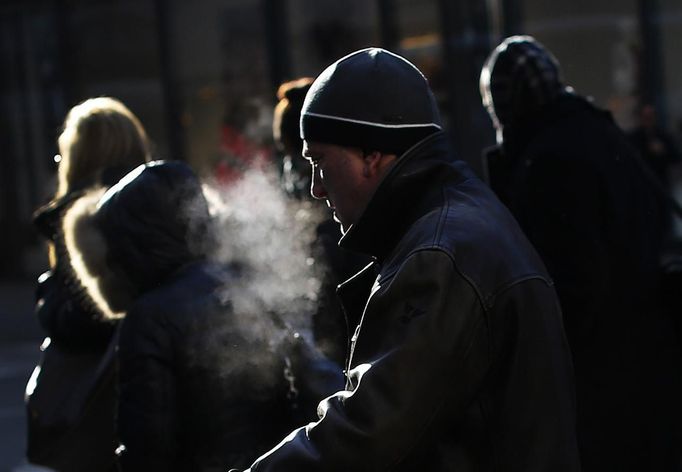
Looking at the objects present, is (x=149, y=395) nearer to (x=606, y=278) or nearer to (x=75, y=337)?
(x=75, y=337)

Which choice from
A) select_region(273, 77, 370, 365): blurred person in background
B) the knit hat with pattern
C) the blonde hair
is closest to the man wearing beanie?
select_region(273, 77, 370, 365): blurred person in background

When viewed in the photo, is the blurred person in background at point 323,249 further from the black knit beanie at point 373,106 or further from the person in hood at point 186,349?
the black knit beanie at point 373,106

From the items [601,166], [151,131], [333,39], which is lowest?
[151,131]

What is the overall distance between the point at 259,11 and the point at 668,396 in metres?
12.6

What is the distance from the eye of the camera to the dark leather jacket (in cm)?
224

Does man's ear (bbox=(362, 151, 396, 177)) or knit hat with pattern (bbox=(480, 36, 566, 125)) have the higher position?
man's ear (bbox=(362, 151, 396, 177))

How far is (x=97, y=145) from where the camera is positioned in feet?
15.9

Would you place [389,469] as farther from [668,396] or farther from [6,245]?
[6,245]

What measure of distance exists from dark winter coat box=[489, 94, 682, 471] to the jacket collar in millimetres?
1972

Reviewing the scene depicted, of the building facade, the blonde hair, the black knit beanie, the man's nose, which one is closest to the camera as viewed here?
the black knit beanie

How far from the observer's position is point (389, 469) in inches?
89.2

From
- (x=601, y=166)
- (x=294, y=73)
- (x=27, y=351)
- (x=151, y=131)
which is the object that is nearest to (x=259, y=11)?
(x=294, y=73)

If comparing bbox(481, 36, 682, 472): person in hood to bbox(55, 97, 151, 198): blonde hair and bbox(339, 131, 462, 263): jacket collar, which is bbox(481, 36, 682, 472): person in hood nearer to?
bbox(55, 97, 151, 198): blonde hair

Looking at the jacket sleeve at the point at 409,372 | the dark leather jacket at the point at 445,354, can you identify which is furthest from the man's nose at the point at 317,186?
the jacket sleeve at the point at 409,372
